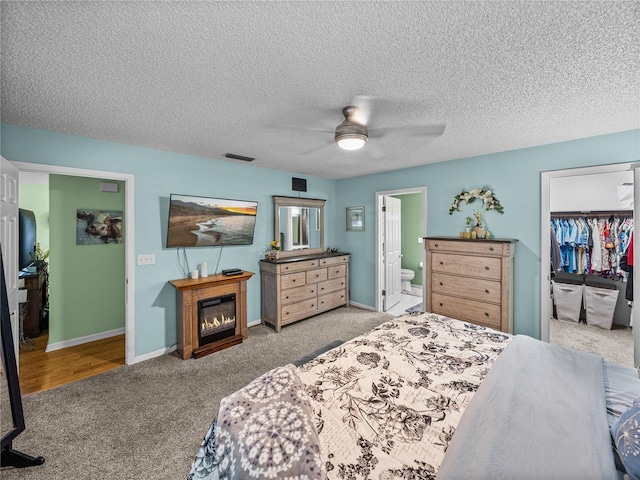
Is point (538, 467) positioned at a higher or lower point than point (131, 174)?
lower

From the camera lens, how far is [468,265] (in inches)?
133

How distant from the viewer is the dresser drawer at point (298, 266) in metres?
4.13

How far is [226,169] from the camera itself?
3.92 metres

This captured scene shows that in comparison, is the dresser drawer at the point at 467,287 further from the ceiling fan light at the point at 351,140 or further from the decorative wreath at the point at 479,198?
the ceiling fan light at the point at 351,140

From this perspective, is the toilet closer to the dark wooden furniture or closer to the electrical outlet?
the electrical outlet

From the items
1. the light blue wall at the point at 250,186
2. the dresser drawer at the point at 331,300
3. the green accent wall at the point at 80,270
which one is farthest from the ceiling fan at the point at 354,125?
the green accent wall at the point at 80,270

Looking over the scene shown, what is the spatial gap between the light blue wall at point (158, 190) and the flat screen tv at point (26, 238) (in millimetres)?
1673

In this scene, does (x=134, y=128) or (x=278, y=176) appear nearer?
(x=134, y=128)

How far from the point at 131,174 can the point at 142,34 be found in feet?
7.34

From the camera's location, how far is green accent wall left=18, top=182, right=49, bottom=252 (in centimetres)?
422

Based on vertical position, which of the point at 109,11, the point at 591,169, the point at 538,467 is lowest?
the point at 538,467

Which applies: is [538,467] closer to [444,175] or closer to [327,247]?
[444,175]

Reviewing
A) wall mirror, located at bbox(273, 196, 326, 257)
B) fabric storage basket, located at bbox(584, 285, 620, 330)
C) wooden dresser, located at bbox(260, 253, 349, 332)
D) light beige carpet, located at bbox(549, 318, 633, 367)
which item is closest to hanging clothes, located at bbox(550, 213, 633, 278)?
fabric storage basket, located at bbox(584, 285, 620, 330)

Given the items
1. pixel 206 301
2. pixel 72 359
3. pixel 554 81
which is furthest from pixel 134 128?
pixel 554 81
